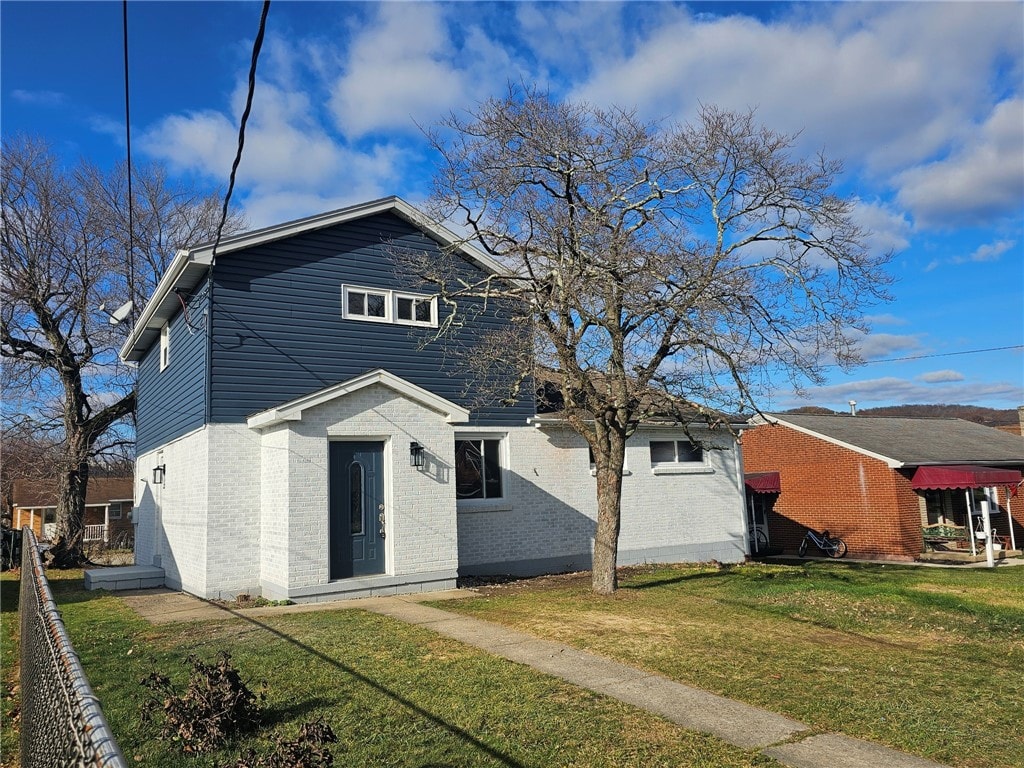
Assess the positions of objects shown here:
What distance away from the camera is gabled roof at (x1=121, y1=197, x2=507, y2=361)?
13.0 m

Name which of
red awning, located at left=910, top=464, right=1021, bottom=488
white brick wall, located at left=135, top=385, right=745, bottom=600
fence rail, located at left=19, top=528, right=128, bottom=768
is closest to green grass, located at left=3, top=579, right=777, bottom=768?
fence rail, located at left=19, top=528, right=128, bottom=768

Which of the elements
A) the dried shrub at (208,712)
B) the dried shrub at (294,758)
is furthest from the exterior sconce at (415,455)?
the dried shrub at (294,758)

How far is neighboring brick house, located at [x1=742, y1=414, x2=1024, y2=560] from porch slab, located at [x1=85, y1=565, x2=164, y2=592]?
16.1 meters

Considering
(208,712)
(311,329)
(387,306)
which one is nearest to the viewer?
(208,712)

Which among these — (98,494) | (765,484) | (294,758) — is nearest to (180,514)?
(294,758)

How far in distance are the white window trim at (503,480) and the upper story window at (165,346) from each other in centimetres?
668

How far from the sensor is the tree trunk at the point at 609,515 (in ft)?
40.3

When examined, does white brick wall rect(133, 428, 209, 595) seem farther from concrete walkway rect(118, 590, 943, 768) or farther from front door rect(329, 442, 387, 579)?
front door rect(329, 442, 387, 579)

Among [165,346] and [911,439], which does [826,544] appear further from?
[165,346]

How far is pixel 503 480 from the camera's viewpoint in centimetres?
1563

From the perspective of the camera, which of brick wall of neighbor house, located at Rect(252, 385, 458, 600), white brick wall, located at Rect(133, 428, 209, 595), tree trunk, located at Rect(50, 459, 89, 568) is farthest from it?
tree trunk, located at Rect(50, 459, 89, 568)

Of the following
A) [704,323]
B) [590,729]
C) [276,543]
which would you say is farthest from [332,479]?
[590,729]

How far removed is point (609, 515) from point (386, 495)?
12.4 feet

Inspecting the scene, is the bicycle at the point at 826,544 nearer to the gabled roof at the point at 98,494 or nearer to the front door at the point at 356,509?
the front door at the point at 356,509
